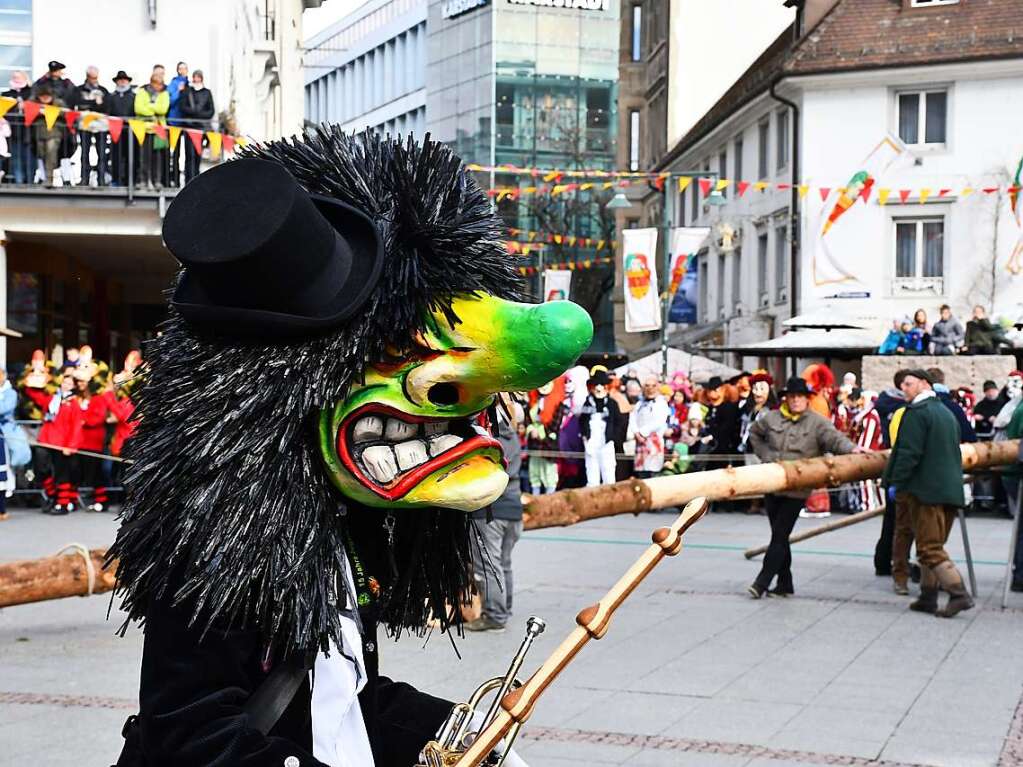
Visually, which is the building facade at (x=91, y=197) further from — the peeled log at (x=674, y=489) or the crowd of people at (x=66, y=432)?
→ the peeled log at (x=674, y=489)

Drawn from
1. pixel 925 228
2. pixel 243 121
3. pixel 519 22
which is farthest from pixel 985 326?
pixel 519 22

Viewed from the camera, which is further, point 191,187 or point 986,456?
point 986,456

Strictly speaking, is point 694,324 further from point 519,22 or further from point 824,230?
point 519,22

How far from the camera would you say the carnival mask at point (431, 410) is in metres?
2.34

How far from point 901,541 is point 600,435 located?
806 centimetres

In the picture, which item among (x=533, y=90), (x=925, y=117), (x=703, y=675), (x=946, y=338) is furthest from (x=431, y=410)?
(x=533, y=90)

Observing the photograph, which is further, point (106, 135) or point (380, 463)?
point (106, 135)

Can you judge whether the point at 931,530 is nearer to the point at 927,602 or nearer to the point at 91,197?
the point at 927,602

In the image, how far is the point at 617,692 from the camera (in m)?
7.57

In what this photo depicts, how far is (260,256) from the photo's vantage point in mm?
2203

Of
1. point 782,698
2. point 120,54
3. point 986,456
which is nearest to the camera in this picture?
point 782,698

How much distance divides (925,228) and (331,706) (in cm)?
3145

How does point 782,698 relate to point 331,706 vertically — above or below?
below

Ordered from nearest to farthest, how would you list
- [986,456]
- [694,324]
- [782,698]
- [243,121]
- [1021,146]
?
[782,698] → [986,456] → [243,121] → [1021,146] → [694,324]
